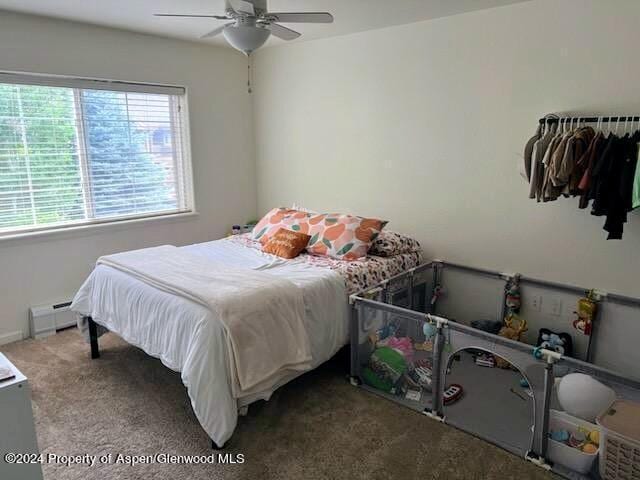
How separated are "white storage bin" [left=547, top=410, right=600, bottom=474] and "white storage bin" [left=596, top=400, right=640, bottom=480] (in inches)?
3.1

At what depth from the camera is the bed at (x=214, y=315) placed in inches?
85.2

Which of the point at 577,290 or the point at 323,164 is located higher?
the point at 323,164

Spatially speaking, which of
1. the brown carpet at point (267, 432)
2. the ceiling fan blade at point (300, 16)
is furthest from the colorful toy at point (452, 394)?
the ceiling fan blade at point (300, 16)

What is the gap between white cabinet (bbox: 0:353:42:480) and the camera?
156 centimetres

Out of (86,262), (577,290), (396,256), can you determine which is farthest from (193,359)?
(577,290)

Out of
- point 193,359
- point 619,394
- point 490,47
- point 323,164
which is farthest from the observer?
point 323,164

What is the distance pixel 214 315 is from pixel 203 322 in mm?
65

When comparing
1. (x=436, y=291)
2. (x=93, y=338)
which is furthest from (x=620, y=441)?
(x=93, y=338)

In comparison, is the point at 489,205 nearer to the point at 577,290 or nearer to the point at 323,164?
the point at 577,290

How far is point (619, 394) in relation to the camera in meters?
1.96

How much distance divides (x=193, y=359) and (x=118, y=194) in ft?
7.70

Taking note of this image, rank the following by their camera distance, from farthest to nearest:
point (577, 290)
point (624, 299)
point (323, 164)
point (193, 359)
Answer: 1. point (323, 164)
2. point (577, 290)
3. point (624, 299)
4. point (193, 359)

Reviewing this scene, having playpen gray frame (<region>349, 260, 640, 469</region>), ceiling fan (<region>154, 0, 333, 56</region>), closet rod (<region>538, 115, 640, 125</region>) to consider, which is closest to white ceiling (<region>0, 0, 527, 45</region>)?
ceiling fan (<region>154, 0, 333, 56</region>)

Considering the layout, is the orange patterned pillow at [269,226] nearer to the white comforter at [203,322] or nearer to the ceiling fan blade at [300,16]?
the white comforter at [203,322]
